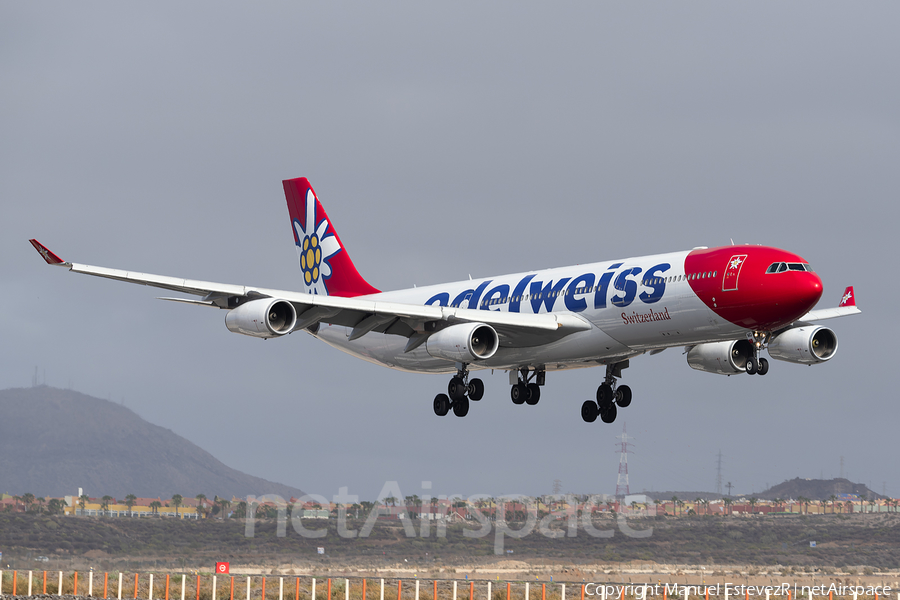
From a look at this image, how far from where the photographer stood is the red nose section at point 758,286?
42562mm

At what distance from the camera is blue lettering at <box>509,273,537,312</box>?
52.4 metres

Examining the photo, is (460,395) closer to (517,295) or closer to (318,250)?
(517,295)

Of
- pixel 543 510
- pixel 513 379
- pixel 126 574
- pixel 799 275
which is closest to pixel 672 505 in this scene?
pixel 543 510

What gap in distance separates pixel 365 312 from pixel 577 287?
9.28 metres

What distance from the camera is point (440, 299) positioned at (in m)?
57.7

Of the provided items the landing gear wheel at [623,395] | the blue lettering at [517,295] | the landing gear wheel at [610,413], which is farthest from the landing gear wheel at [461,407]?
the landing gear wheel at [623,395]

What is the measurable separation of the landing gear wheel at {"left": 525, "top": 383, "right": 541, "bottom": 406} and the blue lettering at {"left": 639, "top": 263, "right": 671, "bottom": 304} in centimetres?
1135

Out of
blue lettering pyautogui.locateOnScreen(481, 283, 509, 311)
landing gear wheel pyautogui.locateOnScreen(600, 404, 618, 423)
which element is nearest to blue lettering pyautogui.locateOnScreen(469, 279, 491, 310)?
blue lettering pyautogui.locateOnScreen(481, 283, 509, 311)

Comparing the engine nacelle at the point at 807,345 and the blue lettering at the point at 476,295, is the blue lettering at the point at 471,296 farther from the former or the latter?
the engine nacelle at the point at 807,345

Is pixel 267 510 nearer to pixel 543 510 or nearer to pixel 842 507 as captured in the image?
pixel 543 510

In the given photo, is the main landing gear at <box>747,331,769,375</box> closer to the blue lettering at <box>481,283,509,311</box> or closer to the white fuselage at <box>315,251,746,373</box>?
the white fuselage at <box>315,251,746,373</box>

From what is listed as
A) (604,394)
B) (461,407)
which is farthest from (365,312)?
(604,394)

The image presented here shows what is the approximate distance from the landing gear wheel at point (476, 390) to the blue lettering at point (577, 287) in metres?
7.11

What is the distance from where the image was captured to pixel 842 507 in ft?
546
